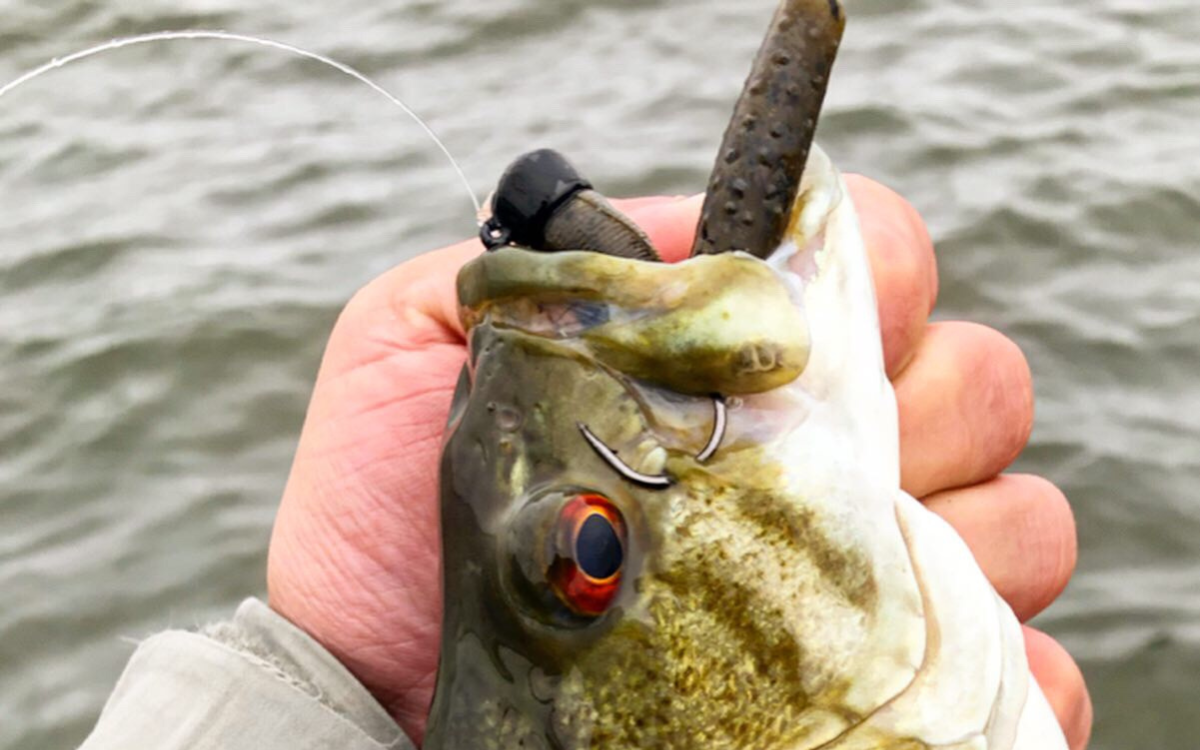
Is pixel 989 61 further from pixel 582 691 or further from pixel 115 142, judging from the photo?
pixel 582 691

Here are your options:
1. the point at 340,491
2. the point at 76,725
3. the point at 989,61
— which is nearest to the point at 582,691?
the point at 340,491

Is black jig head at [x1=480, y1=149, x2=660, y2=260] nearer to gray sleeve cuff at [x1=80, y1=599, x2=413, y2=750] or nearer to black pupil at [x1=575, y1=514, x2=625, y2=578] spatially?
black pupil at [x1=575, y1=514, x2=625, y2=578]

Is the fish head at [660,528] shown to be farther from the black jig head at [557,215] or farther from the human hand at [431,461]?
the human hand at [431,461]

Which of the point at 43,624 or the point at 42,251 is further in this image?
the point at 42,251

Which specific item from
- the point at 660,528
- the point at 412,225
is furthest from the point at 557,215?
the point at 412,225

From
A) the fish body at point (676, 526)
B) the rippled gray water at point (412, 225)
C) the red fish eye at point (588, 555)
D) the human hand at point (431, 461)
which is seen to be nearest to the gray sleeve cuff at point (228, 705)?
the human hand at point (431, 461)

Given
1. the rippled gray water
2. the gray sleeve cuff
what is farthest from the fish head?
the rippled gray water

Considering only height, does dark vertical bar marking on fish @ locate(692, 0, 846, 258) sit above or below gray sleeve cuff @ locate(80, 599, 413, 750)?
above
